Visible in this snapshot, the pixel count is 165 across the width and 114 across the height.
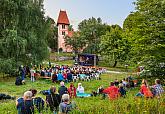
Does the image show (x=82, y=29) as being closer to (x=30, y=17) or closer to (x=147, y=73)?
(x=30, y=17)

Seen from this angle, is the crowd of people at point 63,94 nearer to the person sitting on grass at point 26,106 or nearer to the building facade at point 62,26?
the person sitting on grass at point 26,106

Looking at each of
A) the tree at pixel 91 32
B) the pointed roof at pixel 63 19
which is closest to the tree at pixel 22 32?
the tree at pixel 91 32

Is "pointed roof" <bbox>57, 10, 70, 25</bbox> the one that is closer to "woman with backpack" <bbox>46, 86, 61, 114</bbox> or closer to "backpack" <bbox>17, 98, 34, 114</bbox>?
Answer: "woman with backpack" <bbox>46, 86, 61, 114</bbox>

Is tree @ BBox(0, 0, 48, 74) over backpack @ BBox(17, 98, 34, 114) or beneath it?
over

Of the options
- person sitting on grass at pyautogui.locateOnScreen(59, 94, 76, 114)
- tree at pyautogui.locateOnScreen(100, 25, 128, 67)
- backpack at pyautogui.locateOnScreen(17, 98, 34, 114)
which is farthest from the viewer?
tree at pyautogui.locateOnScreen(100, 25, 128, 67)

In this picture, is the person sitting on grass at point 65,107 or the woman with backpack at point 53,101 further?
the woman with backpack at point 53,101

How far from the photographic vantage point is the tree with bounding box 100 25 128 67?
55219 mm

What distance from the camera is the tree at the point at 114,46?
55.2m

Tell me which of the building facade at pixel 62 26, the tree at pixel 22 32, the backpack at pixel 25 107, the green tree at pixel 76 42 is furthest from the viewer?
the building facade at pixel 62 26

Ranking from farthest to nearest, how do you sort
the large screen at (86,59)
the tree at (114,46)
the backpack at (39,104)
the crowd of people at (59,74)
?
the tree at (114,46)
the large screen at (86,59)
the crowd of people at (59,74)
the backpack at (39,104)

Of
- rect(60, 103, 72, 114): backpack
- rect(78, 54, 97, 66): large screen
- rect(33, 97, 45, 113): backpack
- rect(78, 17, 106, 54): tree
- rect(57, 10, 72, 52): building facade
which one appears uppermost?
rect(57, 10, 72, 52): building facade

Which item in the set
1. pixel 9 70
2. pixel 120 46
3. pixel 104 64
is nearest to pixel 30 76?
pixel 9 70

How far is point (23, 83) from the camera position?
31.2m

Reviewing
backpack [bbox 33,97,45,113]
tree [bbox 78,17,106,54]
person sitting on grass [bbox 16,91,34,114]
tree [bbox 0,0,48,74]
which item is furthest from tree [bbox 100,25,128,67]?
person sitting on grass [bbox 16,91,34,114]
